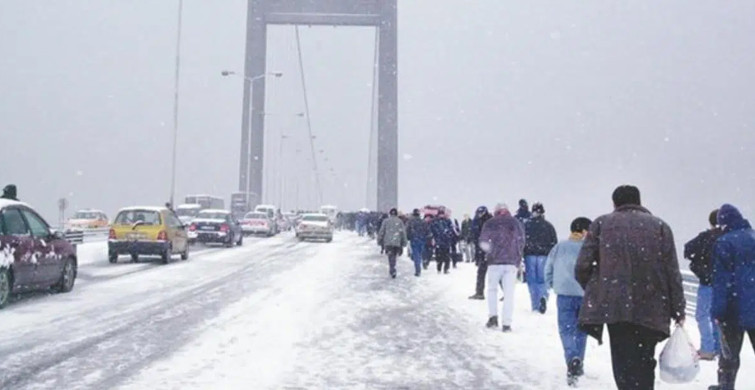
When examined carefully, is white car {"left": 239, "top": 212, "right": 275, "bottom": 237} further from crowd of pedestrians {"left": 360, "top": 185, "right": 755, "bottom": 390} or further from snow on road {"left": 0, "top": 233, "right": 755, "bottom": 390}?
crowd of pedestrians {"left": 360, "top": 185, "right": 755, "bottom": 390}

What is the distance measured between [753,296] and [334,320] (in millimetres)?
6075

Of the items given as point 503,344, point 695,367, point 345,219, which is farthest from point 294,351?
point 345,219

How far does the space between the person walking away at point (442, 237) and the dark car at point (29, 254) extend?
29.4 ft

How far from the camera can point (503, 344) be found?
9.41 m

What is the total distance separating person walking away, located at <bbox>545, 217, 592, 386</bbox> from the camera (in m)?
7.29

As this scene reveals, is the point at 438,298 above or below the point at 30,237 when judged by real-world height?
below

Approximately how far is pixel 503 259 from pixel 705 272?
9.57 feet

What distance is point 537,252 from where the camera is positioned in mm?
13172

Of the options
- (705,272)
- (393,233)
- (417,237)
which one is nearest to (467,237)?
(417,237)

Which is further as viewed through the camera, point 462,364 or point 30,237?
point 30,237

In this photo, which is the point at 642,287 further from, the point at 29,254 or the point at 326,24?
the point at 326,24

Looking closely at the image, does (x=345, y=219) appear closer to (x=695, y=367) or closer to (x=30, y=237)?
(x=30, y=237)

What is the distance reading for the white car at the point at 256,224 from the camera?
47.8 m

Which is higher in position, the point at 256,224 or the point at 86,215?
the point at 86,215
